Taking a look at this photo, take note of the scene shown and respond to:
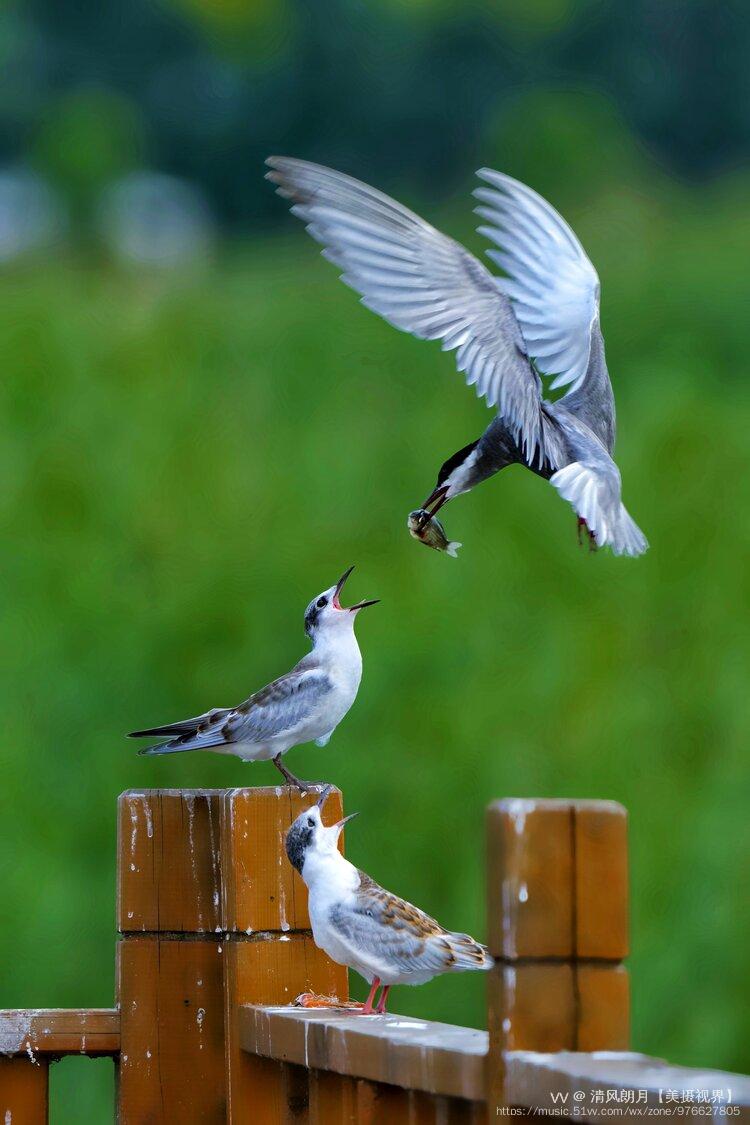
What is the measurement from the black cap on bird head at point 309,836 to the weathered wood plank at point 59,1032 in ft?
1.32

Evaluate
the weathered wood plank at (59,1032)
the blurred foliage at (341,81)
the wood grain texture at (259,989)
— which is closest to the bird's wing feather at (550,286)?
the wood grain texture at (259,989)

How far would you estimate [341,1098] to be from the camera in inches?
108

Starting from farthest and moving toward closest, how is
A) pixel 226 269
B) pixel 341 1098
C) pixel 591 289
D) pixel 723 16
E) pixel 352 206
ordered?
pixel 723 16 → pixel 226 269 → pixel 591 289 → pixel 352 206 → pixel 341 1098

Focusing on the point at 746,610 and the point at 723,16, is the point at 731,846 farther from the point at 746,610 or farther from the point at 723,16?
the point at 723,16

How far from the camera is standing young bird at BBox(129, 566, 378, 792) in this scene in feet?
14.8

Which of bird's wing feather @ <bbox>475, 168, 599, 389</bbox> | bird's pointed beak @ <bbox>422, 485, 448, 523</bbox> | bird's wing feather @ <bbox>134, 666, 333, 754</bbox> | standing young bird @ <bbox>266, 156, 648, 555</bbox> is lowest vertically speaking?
bird's wing feather @ <bbox>134, 666, 333, 754</bbox>

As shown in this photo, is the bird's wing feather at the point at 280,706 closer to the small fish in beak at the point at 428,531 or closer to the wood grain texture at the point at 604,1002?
the small fish in beak at the point at 428,531

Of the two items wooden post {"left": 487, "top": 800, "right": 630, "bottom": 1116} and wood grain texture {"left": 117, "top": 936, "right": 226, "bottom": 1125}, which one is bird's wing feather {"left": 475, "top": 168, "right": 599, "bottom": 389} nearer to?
wood grain texture {"left": 117, "top": 936, "right": 226, "bottom": 1125}

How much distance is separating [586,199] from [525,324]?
10714mm

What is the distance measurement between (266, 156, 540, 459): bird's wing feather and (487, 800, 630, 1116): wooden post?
70.6 inches

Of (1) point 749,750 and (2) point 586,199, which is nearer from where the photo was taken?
(1) point 749,750

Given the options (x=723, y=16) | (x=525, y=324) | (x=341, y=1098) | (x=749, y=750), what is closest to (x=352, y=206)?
(x=525, y=324)

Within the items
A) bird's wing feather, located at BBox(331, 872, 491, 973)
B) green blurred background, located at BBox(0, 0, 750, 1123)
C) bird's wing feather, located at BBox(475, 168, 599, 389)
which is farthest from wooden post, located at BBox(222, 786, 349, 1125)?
green blurred background, located at BBox(0, 0, 750, 1123)

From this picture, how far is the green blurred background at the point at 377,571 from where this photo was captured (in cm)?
1032
